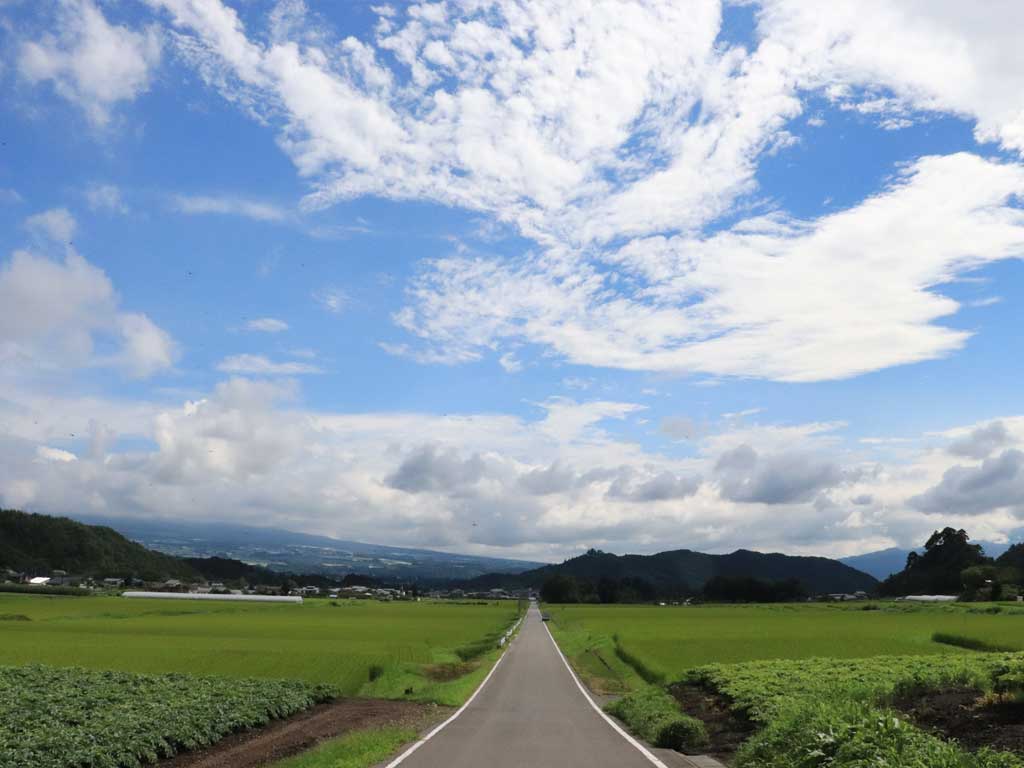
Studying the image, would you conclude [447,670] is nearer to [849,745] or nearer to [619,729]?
[619,729]

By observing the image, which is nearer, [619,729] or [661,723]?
[661,723]

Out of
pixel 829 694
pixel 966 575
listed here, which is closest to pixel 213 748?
pixel 829 694

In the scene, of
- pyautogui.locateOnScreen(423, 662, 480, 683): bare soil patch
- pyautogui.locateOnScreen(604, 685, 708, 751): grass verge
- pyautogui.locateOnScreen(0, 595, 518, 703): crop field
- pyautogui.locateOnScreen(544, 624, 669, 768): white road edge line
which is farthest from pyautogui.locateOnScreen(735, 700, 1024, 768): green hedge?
pyautogui.locateOnScreen(423, 662, 480, 683): bare soil patch

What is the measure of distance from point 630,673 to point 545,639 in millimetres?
30591

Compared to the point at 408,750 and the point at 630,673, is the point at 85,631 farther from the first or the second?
the point at 408,750

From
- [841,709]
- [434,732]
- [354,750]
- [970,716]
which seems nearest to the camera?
[841,709]

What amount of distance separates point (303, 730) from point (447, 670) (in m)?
19.5

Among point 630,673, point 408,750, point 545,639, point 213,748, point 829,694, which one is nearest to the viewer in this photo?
point 408,750

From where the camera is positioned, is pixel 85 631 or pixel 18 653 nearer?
pixel 18 653

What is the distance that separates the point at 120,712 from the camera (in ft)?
Result: 70.5

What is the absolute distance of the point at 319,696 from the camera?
95.3 ft

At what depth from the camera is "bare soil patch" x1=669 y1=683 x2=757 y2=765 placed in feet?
59.6

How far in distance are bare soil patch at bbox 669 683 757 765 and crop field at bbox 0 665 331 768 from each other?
1246cm

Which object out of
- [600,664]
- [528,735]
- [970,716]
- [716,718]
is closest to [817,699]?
[970,716]
